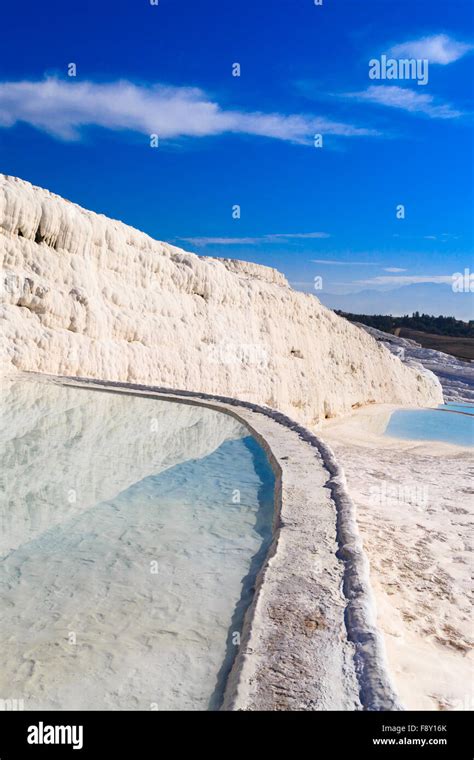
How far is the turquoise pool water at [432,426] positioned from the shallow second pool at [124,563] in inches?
341

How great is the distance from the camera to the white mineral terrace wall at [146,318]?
11.1 metres

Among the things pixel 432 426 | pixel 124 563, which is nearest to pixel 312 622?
pixel 124 563

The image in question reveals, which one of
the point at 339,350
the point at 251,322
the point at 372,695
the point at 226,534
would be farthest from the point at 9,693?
the point at 339,350

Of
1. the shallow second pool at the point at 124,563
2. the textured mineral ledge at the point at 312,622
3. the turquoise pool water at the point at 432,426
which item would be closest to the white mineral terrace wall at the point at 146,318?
the turquoise pool water at the point at 432,426

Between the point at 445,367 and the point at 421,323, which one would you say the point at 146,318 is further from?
the point at 421,323

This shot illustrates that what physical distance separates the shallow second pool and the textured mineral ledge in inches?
5.2

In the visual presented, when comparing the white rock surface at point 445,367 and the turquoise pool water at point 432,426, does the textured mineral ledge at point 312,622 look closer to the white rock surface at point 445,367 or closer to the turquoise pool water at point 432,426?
the turquoise pool water at point 432,426

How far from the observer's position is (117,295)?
13.0 meters

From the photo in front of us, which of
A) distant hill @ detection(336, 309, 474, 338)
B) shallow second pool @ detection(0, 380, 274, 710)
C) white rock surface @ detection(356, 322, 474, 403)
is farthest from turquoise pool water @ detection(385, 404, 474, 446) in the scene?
distant hill @ detection(336, 309, 474, 338)

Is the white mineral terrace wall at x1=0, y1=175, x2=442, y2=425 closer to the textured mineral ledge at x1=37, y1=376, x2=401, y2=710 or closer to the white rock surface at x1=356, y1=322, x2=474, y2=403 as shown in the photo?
the textured mineral ledge at x1=37, y1=376, x2=401, y2=710

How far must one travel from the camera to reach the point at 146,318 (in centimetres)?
1345

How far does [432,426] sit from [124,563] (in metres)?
14.6
